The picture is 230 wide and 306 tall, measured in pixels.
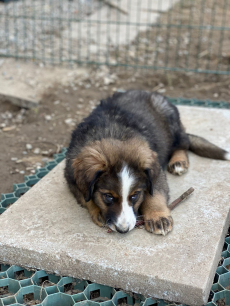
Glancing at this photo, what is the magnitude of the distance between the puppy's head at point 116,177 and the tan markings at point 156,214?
4.5 inches

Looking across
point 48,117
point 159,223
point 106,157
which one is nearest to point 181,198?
point 159,223

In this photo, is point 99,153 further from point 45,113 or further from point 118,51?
point 118,51

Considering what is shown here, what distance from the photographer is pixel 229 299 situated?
3.03 metres

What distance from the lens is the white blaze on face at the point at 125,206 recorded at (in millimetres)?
3061

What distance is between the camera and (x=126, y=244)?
322cm

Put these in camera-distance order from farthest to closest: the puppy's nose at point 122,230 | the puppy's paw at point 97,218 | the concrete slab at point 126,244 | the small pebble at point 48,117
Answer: the small pebble at point 48,117
the puppy's paw at point 97,218
the puppy's nose at point 122,230
the concrete slab at point 126,244

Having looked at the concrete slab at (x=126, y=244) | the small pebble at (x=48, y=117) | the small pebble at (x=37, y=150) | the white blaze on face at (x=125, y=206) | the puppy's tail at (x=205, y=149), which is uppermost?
the white blaze on face at (x=125, y=206)

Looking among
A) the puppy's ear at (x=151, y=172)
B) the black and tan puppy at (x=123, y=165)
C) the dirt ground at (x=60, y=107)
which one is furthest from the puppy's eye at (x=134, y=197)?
the dirt ground at (x=60, y=107)

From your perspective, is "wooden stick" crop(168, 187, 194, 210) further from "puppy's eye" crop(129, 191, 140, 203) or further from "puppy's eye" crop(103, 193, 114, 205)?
"puppy's eye" crop(103, 193, 114, 205)

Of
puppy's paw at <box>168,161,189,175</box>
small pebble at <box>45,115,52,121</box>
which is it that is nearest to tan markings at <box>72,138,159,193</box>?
puppy's paw at <box>168,161,189,175</box>

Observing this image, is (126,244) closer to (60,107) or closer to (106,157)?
(106,157)

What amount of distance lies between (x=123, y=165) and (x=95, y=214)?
0.56 metres

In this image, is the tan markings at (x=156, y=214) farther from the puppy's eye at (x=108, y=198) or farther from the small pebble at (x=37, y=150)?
the small pebble at (x=37, y=150)

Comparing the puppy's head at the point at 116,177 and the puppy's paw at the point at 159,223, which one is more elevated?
the puppy's head at the point at 116,177
